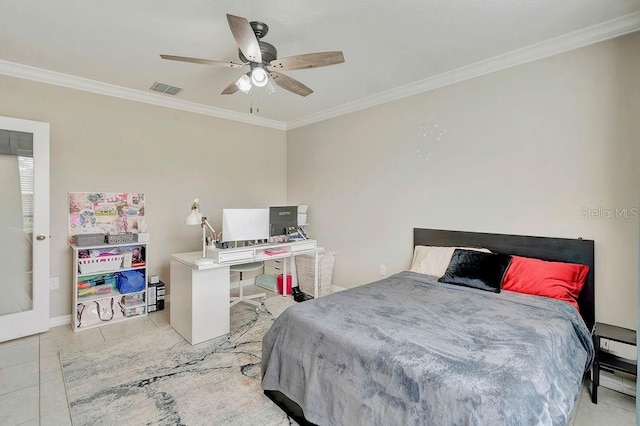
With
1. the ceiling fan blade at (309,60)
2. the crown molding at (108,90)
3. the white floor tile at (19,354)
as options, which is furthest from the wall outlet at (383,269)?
the white floor tile at (19,354)

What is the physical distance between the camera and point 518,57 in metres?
2.67

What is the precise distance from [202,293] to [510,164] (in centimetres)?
310

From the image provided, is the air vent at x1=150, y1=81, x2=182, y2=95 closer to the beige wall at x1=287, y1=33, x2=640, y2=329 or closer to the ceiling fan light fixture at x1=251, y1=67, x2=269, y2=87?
the ceiling fan light fixture at x1=251, y1=67, x2=269, y2=87

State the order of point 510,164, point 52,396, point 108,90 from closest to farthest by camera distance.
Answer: point 52,396 < point 510,164 < point 108,90

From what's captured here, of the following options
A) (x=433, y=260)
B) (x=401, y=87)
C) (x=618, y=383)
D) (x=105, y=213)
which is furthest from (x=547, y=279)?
(x=105, y=213)

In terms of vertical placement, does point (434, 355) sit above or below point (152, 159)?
below

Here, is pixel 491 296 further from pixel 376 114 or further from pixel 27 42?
pixel 27 42

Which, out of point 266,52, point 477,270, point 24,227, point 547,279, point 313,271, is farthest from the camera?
point 313,271

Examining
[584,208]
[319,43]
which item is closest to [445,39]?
[319,43]

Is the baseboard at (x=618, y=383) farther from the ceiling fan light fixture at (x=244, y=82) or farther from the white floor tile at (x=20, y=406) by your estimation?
the white floor tile at (x=20, y=406)

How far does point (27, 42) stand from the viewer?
255cm

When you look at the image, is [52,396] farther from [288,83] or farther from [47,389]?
[288,83]

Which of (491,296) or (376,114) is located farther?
(376,114)

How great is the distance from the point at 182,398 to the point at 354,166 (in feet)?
10.4
